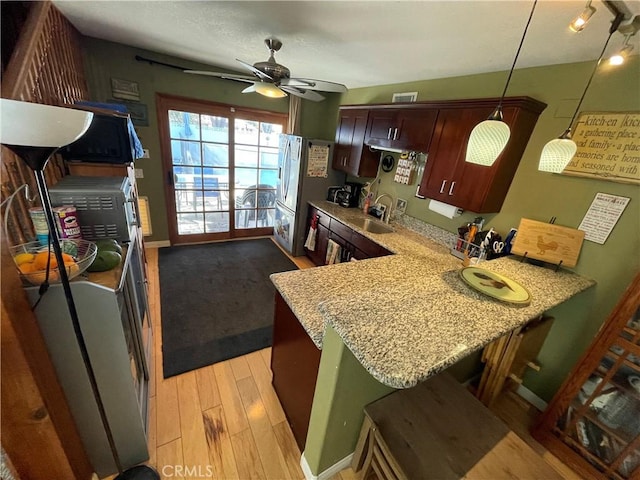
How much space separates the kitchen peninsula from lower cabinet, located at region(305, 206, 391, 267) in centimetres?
78

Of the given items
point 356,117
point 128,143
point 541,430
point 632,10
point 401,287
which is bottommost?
point 541,430

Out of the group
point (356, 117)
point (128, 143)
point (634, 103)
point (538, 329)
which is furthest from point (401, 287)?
point (356, 117)

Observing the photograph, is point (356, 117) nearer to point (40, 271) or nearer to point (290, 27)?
point (290, 27)

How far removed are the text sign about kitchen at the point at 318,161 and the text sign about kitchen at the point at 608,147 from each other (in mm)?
2444

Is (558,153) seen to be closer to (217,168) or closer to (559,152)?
(559,152)

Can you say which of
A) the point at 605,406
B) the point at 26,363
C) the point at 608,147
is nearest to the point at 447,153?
the point at 608,147

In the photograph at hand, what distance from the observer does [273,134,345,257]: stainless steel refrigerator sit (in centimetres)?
331

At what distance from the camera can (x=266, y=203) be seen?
14.1 ft

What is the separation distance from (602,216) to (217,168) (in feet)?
13.3

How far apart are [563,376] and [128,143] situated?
141 inches

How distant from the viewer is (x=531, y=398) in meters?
1.93

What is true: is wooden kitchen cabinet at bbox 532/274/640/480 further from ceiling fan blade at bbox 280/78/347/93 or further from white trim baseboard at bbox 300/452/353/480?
ceiling fan blade at bbox 280/78/347/93

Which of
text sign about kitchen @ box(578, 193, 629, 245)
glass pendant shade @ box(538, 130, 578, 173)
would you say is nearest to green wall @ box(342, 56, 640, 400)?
text sign about kitchen @ box(578, 193, 629, 245)

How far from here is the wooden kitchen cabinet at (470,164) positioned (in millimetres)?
1791
